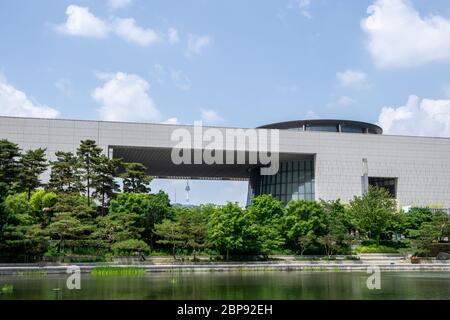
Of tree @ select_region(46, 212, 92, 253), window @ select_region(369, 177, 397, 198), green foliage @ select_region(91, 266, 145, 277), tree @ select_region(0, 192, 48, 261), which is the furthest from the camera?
window @ select_region(369, 177, 397, 198)

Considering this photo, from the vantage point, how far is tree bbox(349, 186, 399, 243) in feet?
134

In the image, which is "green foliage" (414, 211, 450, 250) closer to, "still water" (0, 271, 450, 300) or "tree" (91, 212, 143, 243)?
"still water" (0, 271, 450, 300)

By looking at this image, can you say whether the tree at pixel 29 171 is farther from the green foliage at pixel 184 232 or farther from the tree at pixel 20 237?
the green foliage at pixel 184 232

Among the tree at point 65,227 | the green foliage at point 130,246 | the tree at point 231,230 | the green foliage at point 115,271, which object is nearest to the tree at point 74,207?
the tree at point 65,227

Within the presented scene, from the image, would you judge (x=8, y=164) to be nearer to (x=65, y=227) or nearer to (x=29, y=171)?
(x=29, y=171)

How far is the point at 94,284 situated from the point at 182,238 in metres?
13.7

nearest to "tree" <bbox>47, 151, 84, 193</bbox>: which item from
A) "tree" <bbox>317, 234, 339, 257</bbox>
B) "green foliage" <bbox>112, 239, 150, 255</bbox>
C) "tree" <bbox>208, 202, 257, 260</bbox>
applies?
"green foliage" <bbox>112, 239, 150, 255</bbox>

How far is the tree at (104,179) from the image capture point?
3984 centimetres

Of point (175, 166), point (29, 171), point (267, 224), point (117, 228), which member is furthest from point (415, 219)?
point (29, 171)

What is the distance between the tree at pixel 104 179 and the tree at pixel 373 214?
20.0 m

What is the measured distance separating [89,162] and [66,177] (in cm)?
219

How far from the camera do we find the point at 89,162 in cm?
4150

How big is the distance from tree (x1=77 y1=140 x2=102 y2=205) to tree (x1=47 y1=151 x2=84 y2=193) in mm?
483
